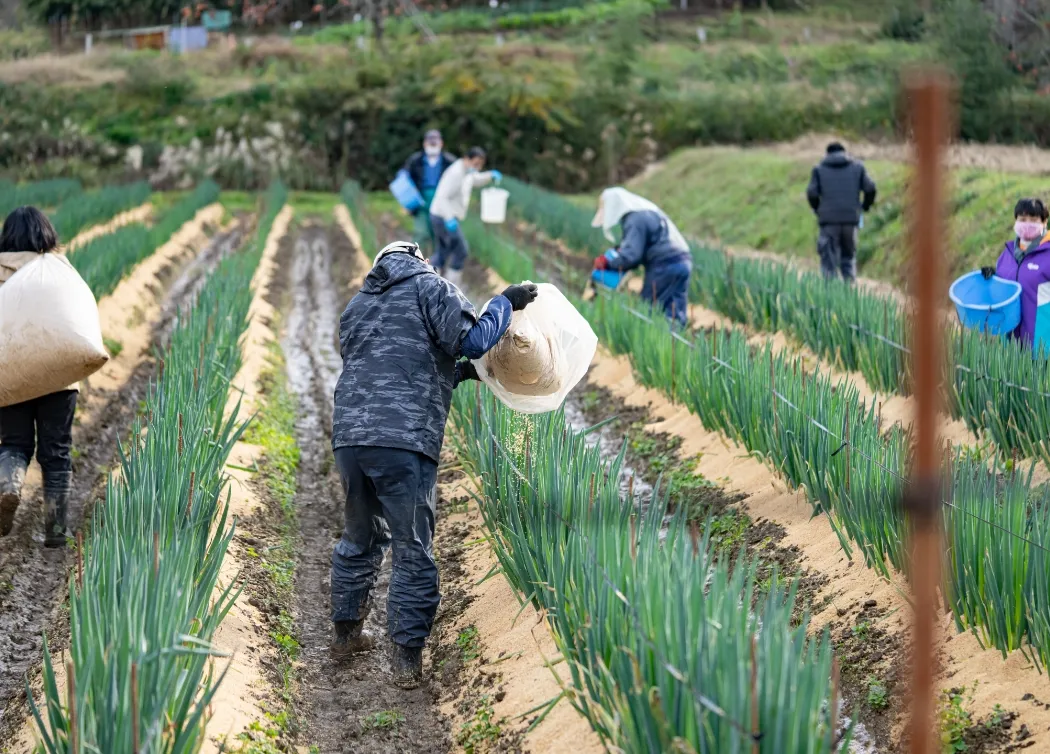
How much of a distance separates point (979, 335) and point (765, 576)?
6.02 ft

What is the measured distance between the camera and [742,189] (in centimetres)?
1845

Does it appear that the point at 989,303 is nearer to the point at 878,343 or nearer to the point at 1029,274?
the point at 1029,274

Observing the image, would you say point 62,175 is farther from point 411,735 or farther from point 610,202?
point 411,735

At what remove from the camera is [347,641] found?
13.6 feet

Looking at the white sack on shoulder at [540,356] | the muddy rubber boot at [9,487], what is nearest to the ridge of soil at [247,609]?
the muddy rubber boot at [9,487]

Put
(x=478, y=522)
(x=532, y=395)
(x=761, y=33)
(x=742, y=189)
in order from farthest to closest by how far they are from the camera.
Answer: (x=761, y=33)
(x=742, y=189)
(x=478, y=522)
(x=532, y=395)

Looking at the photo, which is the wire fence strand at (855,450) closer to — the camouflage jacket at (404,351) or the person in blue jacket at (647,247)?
the camouflage jacket at (404,351)

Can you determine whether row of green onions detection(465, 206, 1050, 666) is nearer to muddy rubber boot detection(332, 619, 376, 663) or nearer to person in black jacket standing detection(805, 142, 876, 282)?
muddy rubber boot detection(332, 619, 376, 663)

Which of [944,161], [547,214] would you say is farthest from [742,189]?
[944,161]

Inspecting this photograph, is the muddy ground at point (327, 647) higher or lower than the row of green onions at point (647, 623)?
lower

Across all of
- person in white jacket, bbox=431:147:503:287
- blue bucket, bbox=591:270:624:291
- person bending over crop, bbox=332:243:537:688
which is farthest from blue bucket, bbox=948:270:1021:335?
person in white jacket, bbox=431:147:503:287

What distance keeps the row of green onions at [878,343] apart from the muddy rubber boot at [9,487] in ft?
11.1

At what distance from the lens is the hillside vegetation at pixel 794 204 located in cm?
1104

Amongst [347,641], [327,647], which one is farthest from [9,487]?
[347,641]
